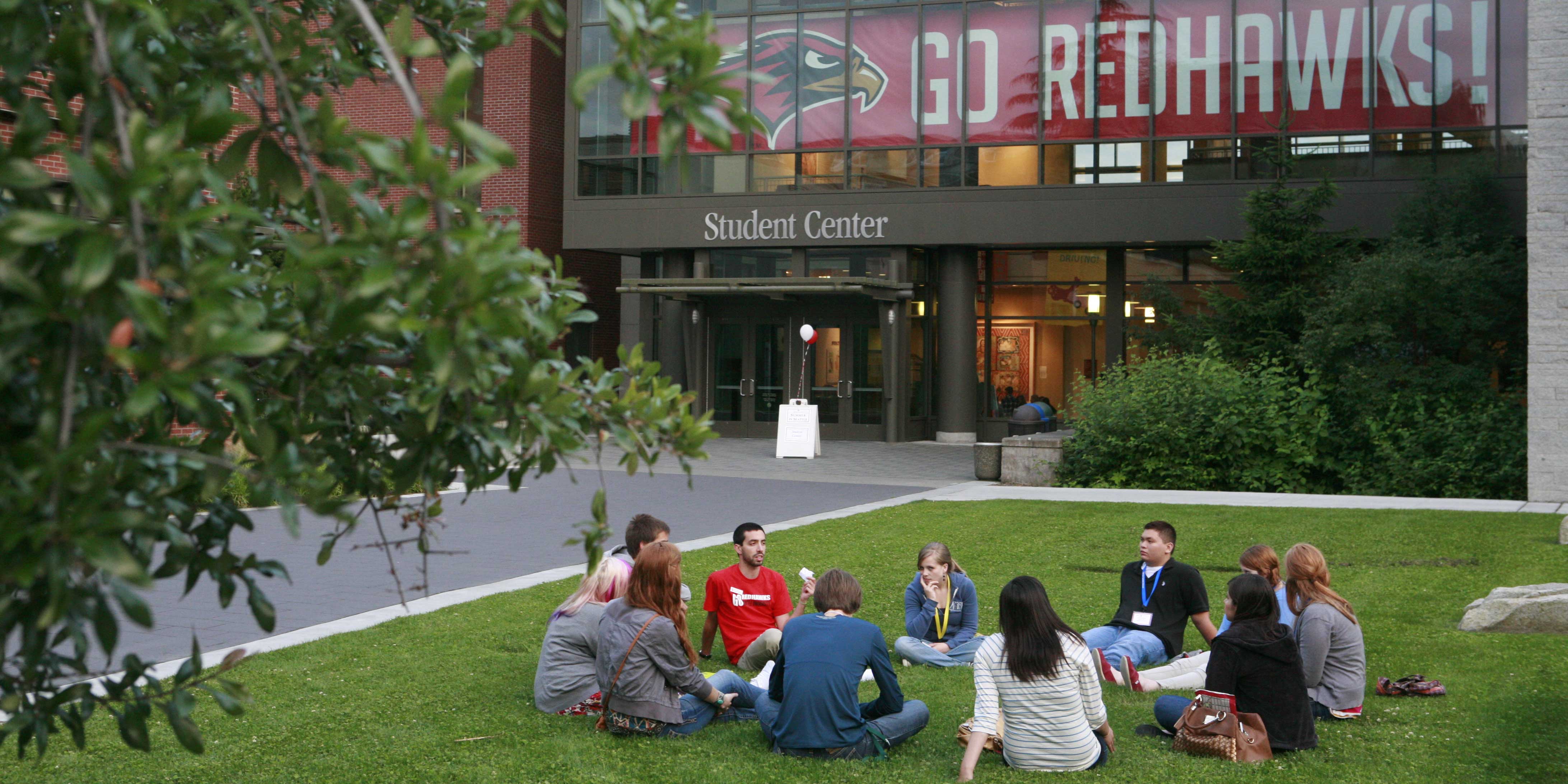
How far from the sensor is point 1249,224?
75.1 feet

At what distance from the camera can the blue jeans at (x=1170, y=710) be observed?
22.1ft

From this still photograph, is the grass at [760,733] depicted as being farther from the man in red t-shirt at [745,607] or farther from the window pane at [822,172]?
the window pane at [822,172]

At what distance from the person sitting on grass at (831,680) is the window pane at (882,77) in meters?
24.0

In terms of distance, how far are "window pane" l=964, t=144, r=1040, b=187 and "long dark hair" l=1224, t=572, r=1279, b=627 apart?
2300 centimetres

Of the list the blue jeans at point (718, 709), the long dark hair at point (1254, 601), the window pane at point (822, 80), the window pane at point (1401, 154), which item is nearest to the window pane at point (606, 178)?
the window pane at point (822, 80)

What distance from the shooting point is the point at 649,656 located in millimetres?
6551

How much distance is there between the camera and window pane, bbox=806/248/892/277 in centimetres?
3025

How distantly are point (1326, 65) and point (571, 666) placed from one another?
24.0 metres

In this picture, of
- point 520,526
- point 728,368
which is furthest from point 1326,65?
point 520,526

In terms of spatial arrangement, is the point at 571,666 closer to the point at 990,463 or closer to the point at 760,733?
the point at 760,733

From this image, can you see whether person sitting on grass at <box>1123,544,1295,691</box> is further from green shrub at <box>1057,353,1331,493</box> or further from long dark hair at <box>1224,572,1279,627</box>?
green shrub at <box>1057,353,1331,493</box>

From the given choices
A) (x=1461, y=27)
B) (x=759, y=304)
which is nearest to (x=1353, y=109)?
(x=1461, y=27)

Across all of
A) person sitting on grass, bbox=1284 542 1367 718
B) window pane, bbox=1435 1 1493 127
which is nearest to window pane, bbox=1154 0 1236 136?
window pane, bbox=1435 1 1493 127

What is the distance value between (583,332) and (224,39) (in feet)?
112
